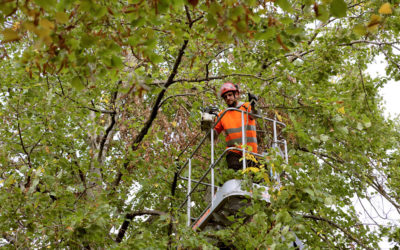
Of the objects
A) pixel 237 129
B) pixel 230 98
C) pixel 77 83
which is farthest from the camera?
pixel 230 98

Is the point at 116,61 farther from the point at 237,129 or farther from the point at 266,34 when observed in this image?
the point at 237,129

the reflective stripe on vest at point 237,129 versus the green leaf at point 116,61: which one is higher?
the reflective stripe on vest at point 237,129

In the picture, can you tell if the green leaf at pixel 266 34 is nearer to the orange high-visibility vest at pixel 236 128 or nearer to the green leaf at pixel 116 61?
the green leaf at pixel 116 61

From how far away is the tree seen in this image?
9.13 feet

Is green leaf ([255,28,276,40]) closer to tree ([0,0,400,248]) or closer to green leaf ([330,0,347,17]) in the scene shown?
tree ([0,0,400,248])

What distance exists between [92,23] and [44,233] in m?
2.99

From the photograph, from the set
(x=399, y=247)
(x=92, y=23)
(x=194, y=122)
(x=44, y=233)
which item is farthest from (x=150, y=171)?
(x=92, y=23)

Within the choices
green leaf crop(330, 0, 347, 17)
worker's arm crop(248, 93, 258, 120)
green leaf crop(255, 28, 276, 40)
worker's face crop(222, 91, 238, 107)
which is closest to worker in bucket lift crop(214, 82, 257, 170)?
worker's face crop(222, 91, 238, 107)

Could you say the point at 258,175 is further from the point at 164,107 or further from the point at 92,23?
the point at 164,107

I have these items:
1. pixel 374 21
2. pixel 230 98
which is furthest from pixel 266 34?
pixel 230 98

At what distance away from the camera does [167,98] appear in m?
6.41

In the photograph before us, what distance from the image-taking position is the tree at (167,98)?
9.13 feet

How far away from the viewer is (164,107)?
8406 mm

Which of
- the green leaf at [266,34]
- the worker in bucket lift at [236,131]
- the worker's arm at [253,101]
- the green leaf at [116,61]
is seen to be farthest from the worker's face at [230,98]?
the green leaf at [116,61]
